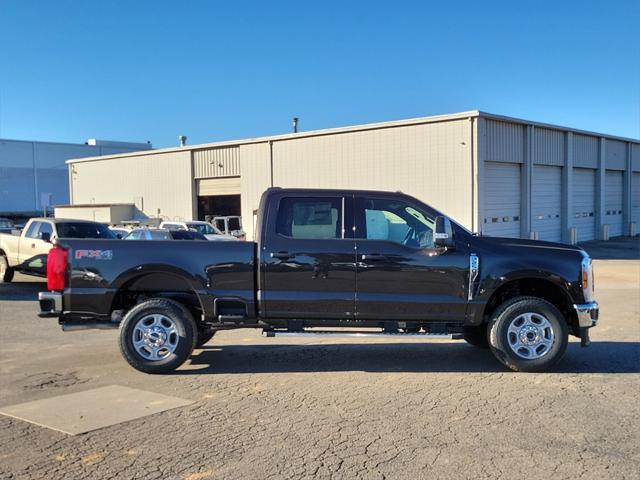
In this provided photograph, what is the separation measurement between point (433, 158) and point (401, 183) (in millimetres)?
1852

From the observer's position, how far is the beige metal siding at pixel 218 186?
110 ft

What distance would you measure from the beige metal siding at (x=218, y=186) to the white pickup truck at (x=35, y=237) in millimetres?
17603

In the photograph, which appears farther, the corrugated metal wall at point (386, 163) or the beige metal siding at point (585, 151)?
the beige metal siding at point (585, 151)

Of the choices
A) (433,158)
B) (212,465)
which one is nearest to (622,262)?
(433,158)

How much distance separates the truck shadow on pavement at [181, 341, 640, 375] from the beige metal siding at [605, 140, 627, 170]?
28029 millimetres

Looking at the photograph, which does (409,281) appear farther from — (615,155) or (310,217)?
(615,155)

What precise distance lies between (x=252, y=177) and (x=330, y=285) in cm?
2625

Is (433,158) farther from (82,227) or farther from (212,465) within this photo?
(212,465)

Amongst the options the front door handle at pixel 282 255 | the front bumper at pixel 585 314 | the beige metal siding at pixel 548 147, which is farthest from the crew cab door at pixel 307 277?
the beige metal siding at pixel 548 147

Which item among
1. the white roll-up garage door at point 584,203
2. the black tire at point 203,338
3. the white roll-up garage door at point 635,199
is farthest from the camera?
the white roll-up garage door at point 635,199

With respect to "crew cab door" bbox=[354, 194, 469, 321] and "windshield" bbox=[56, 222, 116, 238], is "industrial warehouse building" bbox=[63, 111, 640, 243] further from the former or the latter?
"crew cab door" bbox=[354, 194, 469, 321]

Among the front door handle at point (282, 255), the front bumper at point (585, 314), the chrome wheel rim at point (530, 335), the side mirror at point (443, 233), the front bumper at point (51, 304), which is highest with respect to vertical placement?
the side mirror at point (443, 233)

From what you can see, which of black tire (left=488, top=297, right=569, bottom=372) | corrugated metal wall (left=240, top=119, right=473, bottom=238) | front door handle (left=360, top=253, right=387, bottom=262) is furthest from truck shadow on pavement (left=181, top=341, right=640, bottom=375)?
corrugated metal wall (left=240, top=119, right=473, bottom=238)

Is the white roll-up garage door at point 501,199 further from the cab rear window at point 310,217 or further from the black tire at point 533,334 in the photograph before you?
the cab rear window at point 310,217
